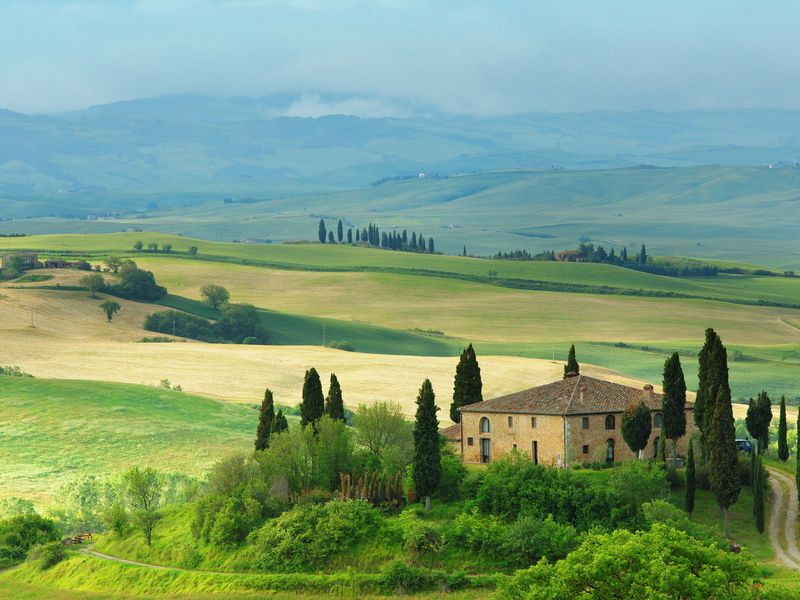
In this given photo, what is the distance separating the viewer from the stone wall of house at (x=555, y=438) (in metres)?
95.9

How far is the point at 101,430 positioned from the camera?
133 m

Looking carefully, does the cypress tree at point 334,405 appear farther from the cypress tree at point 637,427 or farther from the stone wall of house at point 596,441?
the cypress tree at point 637,427

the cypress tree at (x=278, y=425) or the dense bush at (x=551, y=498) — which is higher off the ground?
the cypress tree at (x=278, y=425)

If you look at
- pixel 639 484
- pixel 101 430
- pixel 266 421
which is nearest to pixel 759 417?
pixel 639 484

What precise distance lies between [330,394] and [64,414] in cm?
4321

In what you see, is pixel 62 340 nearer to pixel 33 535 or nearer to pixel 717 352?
pixel 33 535

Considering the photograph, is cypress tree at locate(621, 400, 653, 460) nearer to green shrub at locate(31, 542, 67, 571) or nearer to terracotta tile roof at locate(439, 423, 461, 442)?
terracotta tile roof at locate(439, 423, 461, 442)

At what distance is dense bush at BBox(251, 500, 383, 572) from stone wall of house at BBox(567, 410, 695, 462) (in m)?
14.1

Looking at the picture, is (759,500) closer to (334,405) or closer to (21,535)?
(334,405)

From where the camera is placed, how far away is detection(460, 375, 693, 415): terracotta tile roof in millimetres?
96625

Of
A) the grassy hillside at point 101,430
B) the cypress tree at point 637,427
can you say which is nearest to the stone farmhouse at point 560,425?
the cypress tree at point 637,427

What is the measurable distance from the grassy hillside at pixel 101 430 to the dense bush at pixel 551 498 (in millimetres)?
37023

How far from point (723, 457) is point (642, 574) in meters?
29.2

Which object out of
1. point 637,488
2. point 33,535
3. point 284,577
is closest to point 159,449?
point 33,535
